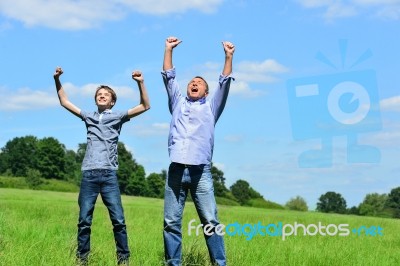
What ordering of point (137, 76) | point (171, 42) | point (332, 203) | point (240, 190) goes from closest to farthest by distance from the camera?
point (137, 76) → point (171, 42) → point (240, 190) → point (332, 203)

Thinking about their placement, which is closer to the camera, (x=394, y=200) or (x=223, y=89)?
(x=223, y=89)


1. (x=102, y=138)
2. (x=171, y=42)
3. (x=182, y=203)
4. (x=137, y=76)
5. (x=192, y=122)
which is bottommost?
(x=182, y=203)

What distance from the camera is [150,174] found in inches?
3590

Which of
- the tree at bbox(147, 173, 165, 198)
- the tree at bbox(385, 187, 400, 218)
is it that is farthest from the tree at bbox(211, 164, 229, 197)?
the tree at bbox(385, 187, 400, 218)

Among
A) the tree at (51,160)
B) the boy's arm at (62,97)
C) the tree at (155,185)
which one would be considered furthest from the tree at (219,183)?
the boy's arm at (62,97)

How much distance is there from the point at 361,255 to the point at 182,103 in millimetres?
4468

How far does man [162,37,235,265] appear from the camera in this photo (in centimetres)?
621

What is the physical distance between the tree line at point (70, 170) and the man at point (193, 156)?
7504cm

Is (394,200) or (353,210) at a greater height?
(394,200)

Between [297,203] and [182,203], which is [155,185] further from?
[182,203]

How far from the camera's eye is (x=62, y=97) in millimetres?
7281

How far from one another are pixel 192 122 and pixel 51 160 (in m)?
83.5

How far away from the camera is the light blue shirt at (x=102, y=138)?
652cm

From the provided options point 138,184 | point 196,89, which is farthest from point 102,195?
point 138,184
